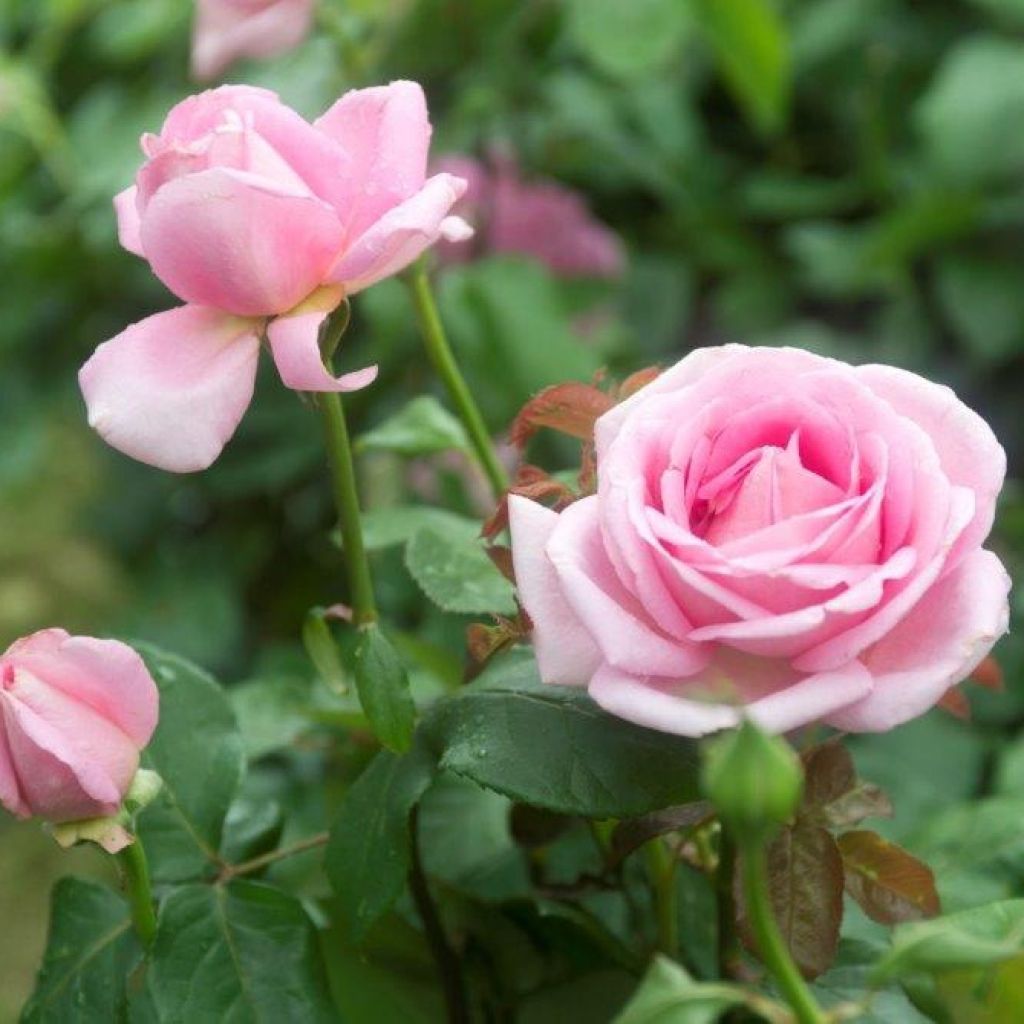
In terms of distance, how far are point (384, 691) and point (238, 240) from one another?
122 mm

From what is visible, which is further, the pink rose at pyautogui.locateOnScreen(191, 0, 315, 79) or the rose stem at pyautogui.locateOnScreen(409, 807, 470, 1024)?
the pink rose at pyautogui.locateOnScreen(191, 0, 315, 79)

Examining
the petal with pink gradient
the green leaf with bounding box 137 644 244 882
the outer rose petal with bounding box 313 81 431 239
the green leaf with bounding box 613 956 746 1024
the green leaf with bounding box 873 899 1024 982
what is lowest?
the green leaf with bounding box 137 644 244 882

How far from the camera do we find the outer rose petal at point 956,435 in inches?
14.6

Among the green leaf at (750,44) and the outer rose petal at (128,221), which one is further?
the green leaf at (750,44)

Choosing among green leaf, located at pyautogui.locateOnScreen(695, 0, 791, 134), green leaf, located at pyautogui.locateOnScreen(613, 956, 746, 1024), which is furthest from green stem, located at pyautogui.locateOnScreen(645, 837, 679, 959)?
green leaf, located at pyautogui.locateOnScreen(695, 0, 791, 134)

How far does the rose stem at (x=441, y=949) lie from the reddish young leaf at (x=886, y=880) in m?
0.13

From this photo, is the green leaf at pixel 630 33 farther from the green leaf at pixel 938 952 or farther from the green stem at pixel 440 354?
the green leaf at pixel 938 952

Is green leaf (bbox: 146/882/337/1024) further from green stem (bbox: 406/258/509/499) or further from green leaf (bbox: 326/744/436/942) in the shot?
green stem (bbox: 406/258/509/499)

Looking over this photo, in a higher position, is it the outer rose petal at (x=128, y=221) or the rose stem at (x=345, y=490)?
the outer rose petal at (x=128, y=221)

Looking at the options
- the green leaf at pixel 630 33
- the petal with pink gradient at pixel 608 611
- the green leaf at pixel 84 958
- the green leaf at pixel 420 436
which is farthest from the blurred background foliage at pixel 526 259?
the petal with pink gradient at pixel 608 611

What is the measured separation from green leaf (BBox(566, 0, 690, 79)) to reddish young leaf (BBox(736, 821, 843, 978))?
64 cm

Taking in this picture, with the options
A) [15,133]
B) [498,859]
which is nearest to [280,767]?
[498,859]

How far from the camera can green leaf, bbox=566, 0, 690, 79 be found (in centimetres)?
95

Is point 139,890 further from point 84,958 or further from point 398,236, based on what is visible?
point 398,236
